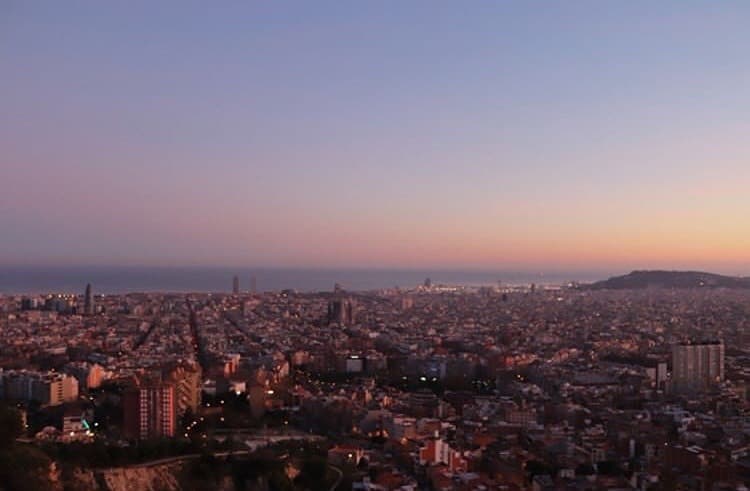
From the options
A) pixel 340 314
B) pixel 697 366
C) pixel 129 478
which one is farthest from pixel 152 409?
pixel 340 314

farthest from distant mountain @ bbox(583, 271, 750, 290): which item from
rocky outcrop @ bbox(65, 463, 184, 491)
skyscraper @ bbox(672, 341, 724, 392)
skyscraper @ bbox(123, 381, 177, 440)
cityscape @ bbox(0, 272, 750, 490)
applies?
rocky outcrop @ bbox(65, 463, 184, 491)

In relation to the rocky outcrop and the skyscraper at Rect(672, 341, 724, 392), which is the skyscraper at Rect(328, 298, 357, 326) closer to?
the skyscraper at Rect(672, 341, 724, 392)

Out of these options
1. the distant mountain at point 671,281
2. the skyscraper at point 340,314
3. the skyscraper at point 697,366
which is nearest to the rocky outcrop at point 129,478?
the skyscraper at point 697,366

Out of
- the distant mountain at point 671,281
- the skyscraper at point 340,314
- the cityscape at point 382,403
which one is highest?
the distant mountain at point 671,281

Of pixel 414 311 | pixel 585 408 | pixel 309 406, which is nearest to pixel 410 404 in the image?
pixel 309 406

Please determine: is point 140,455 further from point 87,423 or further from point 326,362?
point 326,362

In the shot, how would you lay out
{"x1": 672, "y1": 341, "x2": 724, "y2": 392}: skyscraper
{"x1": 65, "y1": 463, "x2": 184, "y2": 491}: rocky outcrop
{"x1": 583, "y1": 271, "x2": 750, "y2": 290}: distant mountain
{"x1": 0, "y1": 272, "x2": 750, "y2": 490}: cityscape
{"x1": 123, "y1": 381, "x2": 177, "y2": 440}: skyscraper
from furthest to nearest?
{"x1": 583, "y1": 271, "x2": 750, "y2": 290}: distant mountain, {"x1": 672, "y1": 341, "x2": 724, "y2": 392}: skyscraper, {"x1": 123, "y1": 381, "x2": 177, "y2": 440}: skyscraper, {"x1": 0, "y1": 272, "x2": 750, "y2": 490}: cityscape, {"x1": 65, "y1": 463, "x2": 184, "y2": 491}: rocky outcrop

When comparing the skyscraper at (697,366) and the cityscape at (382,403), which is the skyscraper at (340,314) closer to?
the cityscape at (382,403)
